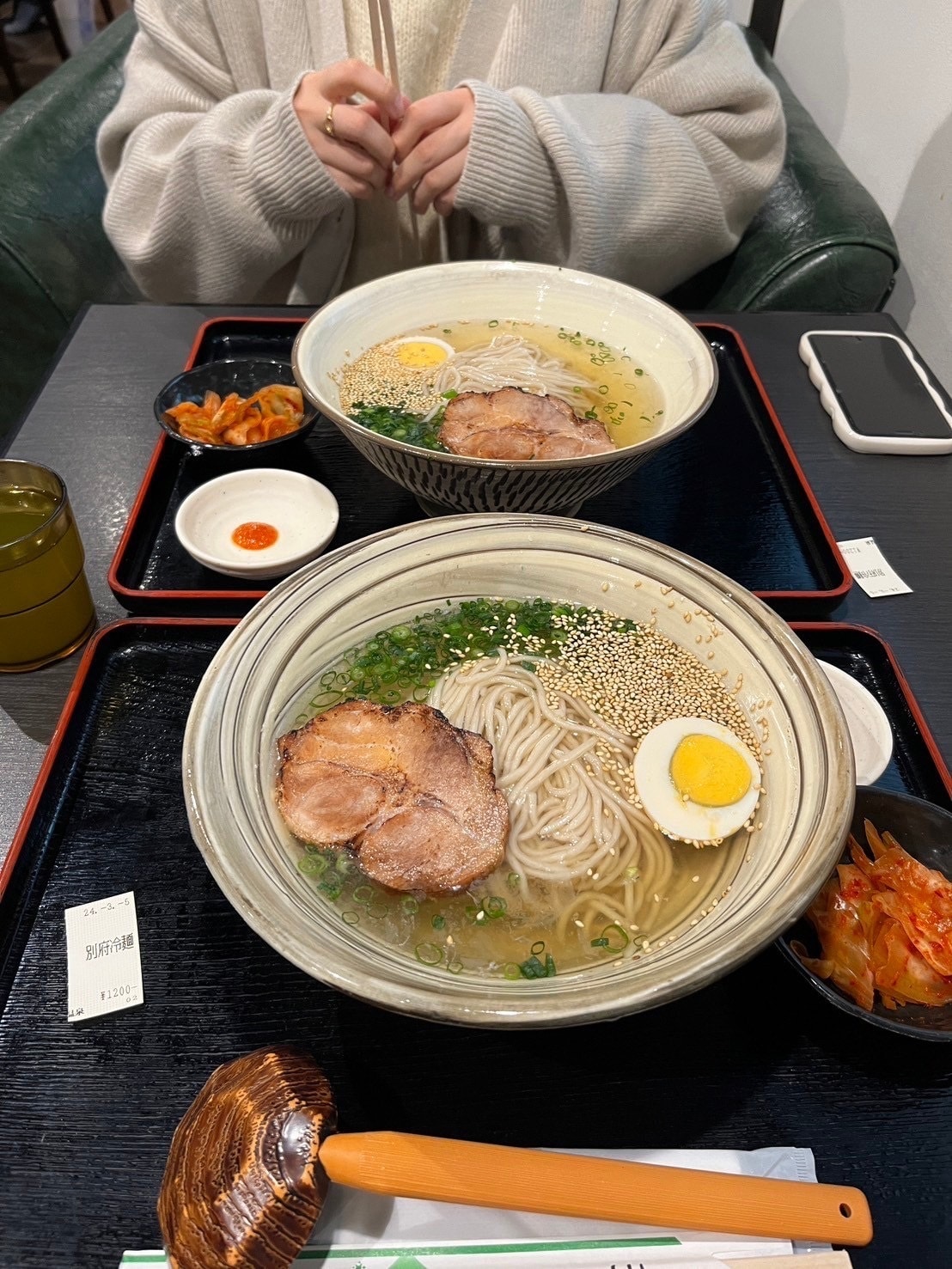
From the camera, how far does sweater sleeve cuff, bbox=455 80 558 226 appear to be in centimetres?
216

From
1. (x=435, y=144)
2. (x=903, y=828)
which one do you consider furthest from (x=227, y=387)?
(x=903, y=828)

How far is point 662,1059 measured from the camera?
1054 mm

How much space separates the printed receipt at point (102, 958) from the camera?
3.54ft

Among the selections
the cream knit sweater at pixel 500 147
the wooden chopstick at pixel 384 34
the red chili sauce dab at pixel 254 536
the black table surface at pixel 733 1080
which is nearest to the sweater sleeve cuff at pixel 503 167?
the cream knit sweater at pixel 500 147

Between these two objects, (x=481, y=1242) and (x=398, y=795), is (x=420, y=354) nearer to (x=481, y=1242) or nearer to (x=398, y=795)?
(x=398, y=795)

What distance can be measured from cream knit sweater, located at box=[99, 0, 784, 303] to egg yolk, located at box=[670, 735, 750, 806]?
71.2 inches

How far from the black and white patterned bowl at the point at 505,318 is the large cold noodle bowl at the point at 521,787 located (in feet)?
0.81

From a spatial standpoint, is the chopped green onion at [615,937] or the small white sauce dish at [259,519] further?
the small white sauce dish at [259,519]

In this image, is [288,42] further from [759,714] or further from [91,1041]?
[91,1041]

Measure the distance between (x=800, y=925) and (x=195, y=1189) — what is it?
34.0 inches

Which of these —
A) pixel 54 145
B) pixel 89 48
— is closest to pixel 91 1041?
pixel 54 145

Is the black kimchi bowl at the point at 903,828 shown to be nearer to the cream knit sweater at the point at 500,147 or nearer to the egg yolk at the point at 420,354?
the egg yolk at the point at 420,354

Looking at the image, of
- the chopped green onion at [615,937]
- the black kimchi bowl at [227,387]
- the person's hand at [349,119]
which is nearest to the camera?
the chopped green onion at [615,937]

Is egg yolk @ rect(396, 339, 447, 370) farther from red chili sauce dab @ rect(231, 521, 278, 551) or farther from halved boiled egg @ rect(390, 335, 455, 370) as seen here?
red chili sauce dab @ rect(231, 521, 278, 551)
